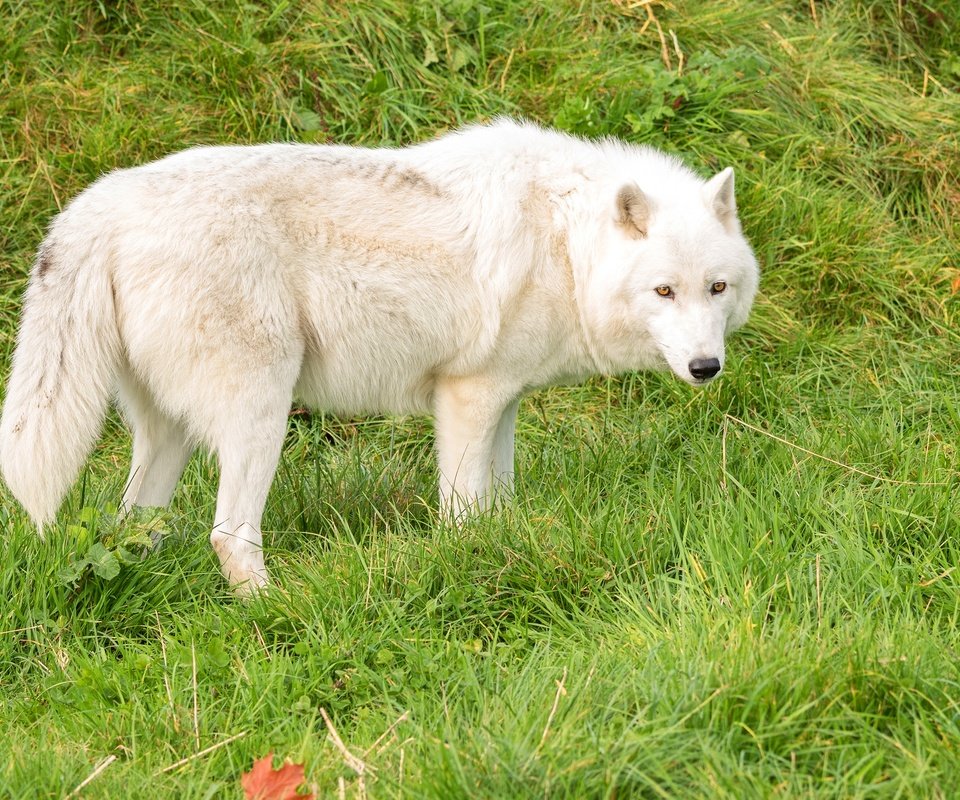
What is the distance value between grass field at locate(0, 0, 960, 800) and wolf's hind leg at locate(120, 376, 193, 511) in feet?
0.49

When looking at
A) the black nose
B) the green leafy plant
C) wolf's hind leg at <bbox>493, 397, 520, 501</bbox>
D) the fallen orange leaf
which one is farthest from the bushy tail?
the black nose

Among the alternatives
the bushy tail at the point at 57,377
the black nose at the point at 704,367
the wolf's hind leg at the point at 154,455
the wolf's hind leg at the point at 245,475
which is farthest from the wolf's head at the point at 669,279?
the bushy tail at the point at 57,377

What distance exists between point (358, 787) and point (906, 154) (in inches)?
226

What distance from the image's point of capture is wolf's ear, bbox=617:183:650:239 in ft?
14.7

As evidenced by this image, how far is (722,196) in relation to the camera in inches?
186

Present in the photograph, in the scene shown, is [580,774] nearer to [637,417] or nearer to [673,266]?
[673,266]

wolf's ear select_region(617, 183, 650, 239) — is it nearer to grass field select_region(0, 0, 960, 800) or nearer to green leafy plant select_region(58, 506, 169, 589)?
grass field select_region(0, 0, 960, 800)

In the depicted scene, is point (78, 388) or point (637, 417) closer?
point (78, 388)

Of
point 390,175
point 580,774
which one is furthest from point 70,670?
point 390,175

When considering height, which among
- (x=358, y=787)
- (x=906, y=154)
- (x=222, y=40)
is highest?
(x=222, y=40)

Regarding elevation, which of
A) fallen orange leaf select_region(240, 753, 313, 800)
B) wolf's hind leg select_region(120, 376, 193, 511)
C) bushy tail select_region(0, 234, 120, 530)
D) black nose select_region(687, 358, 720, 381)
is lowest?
wolf's hind leg select_region(120, 376, 193, 511)

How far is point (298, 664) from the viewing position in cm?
339

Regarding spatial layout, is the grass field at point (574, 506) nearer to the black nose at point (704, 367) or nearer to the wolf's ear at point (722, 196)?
the black nose at point (704, 367)

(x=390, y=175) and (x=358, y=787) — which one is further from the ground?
(x=390, y=175)
